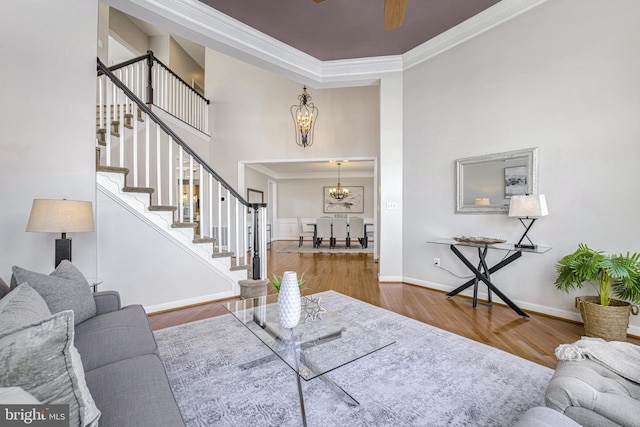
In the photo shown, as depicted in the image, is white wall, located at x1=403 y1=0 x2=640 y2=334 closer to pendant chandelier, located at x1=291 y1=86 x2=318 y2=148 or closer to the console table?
the console table

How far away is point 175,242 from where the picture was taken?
3.06 m

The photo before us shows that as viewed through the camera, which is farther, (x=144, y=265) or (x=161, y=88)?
(x=161, y=88)

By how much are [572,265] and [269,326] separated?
257 cm

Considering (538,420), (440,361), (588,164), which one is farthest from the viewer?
(588,164)

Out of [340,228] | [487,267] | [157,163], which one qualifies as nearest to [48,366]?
[157,163]

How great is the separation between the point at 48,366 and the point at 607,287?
3.40m

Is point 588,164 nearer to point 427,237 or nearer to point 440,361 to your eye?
point 427,237

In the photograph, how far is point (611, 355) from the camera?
4.04ft

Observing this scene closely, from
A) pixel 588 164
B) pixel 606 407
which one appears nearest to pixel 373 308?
pixel 606 407

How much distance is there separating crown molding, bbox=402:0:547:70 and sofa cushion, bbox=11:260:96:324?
4519 mm

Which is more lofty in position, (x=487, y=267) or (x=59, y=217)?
(x=59, y=217)

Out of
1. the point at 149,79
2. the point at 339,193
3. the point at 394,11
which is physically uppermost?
the point at 149,79

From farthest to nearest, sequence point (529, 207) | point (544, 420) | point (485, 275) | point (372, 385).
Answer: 1. point (485, 275)
2. point (529, 207)
3. point (372, 385)
4. point (544, 420)

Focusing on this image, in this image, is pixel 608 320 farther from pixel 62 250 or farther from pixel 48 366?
pixel 62 250
